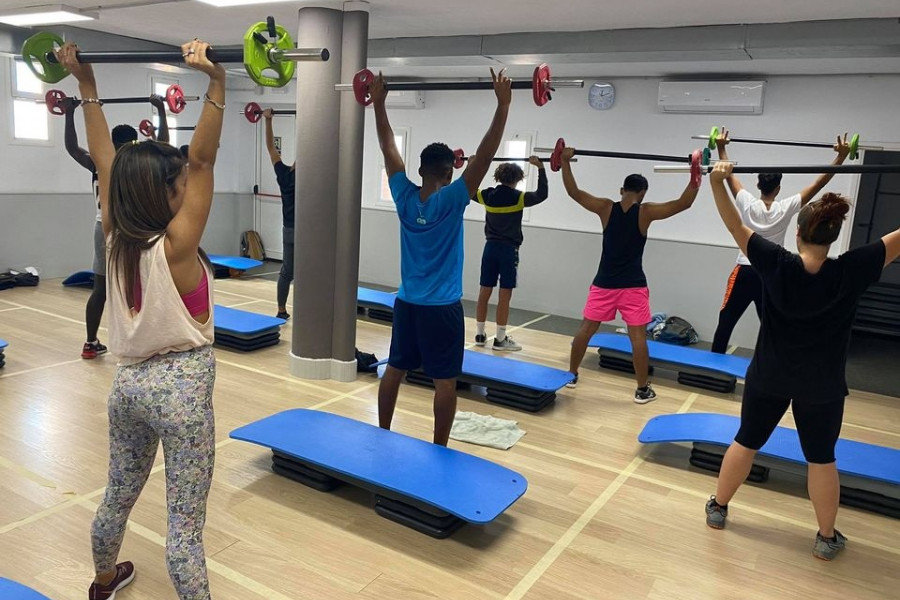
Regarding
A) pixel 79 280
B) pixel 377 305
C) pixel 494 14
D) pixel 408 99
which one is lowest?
pixel 79 280

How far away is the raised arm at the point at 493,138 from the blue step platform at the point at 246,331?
9.55ft

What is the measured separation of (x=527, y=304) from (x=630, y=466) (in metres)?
4.11

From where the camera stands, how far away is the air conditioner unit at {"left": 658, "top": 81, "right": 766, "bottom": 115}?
6.02 metres

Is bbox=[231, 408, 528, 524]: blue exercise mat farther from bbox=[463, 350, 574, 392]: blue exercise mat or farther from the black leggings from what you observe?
the black leggings

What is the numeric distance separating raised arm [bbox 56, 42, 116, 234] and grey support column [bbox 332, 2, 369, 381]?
242 cm

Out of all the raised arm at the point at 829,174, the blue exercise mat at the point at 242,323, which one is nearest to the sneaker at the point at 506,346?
the blue exercise mat at the point at 242,323

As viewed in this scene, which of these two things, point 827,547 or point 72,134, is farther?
point 72,134

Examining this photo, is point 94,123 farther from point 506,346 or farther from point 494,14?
point 506,346

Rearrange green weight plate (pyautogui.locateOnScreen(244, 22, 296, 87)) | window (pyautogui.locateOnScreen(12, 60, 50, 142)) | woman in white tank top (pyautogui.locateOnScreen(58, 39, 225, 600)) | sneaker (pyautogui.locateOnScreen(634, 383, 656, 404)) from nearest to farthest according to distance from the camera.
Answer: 1. woman in white tank top (pyautogui.locateOnScreen(58, 39, 225, 600))
2. green weight plate (pyautogui.locateOnScreen(244, 22, 296, 87))
3. sneaker (pyautogui.locateOnScreen(634, 383, 656, 404))
4. window (pyautogui.locateOnScreen(12, 60, 50, 142))

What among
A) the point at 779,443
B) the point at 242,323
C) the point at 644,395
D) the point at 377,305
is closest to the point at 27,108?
the point at 242,323

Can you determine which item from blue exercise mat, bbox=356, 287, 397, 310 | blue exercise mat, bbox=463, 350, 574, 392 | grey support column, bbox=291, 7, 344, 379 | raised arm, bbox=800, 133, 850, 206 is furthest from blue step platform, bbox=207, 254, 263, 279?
raised arm, bbox=800, 133, 850, 206

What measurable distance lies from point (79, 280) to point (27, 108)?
1881mm

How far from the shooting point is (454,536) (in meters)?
2.71

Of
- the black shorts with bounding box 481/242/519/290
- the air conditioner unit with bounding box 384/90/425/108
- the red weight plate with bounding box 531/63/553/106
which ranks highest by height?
the air conditioner unit with bounding box 384/90/425/108
